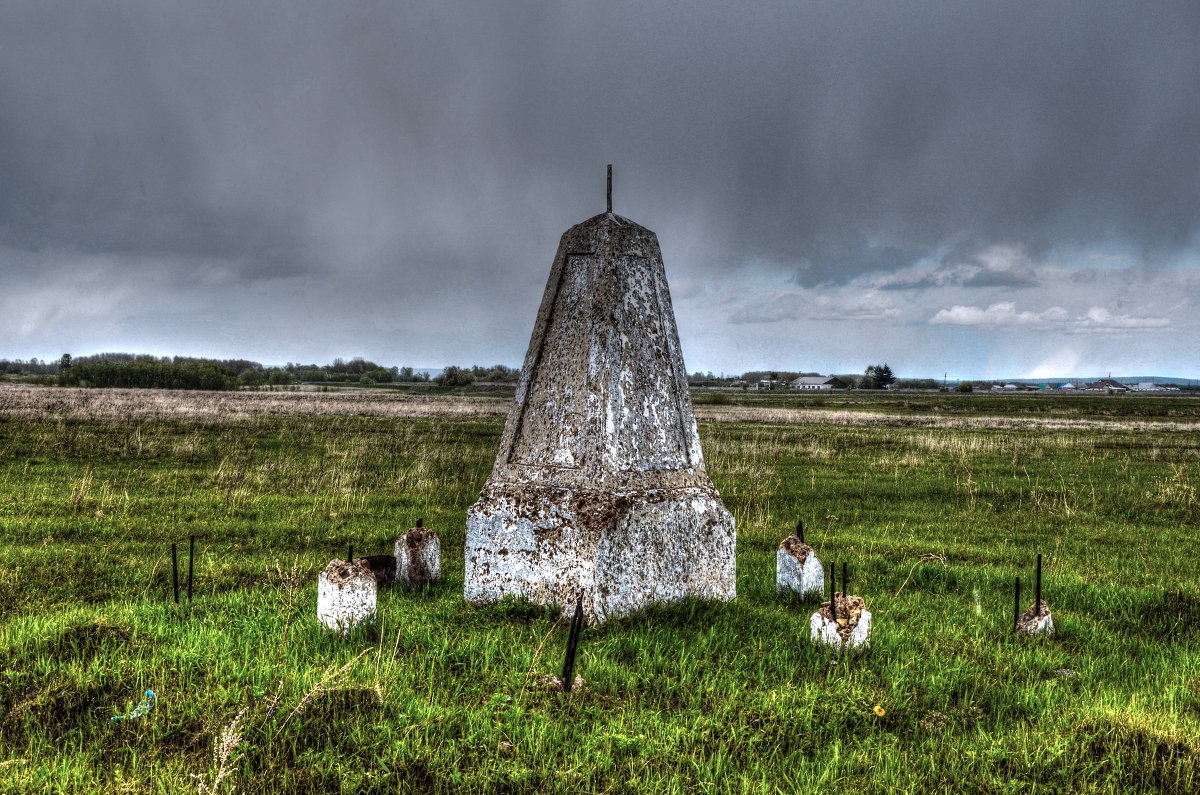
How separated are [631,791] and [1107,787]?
1.90 m

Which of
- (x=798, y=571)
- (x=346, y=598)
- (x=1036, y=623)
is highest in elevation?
(x=346, y=598)

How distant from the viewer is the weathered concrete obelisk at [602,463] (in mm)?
4742

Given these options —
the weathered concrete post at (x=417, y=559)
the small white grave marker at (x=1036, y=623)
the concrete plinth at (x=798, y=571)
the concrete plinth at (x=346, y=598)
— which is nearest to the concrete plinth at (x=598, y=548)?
the concrete plinth at (x=798, y=571)

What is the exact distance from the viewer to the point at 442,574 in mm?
6094

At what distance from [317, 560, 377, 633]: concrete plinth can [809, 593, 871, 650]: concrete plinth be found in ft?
8.63

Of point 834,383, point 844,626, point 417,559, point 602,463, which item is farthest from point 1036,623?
point 834,383

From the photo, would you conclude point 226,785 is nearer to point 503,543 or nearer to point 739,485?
point 503,543

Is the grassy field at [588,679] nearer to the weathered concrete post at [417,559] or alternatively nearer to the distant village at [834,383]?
the weathered concrete post at [417,559]

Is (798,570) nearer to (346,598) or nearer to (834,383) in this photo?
(346,598)

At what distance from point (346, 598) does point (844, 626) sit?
9.47 feet

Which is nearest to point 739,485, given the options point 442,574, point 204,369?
point 442,574

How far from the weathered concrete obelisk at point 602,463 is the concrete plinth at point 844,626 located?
3.72 feet

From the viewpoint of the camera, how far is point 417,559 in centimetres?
548

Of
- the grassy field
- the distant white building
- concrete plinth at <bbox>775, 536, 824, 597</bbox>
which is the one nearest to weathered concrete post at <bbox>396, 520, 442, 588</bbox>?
the grassy field
